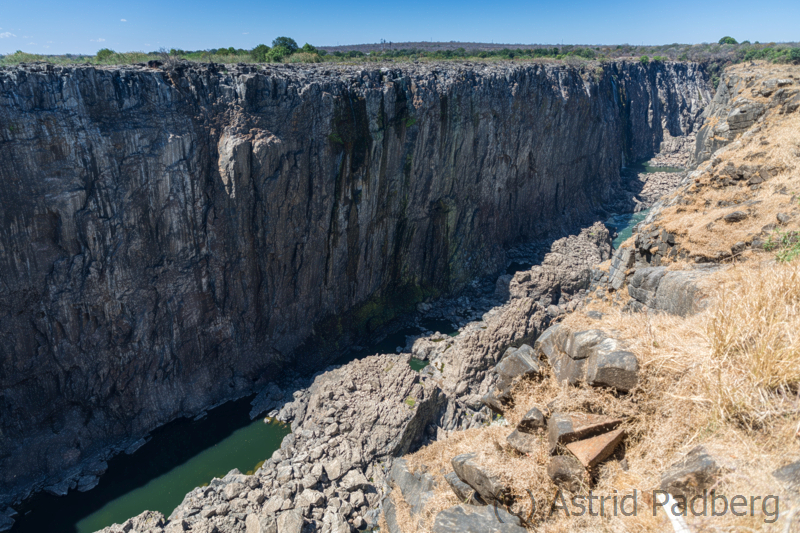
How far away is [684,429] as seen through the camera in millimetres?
6035

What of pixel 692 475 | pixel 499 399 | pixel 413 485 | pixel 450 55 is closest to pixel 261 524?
pixel 413 485

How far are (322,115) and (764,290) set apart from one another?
66.4 ft

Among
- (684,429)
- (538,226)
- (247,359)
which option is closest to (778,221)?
(684,429)

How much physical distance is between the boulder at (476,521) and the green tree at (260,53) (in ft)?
108

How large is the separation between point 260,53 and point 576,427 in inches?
1378

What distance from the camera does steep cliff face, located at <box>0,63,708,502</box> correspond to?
16.8m

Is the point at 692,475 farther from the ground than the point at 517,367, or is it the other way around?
the point at 692,475

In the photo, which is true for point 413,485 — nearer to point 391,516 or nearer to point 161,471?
point 391,516

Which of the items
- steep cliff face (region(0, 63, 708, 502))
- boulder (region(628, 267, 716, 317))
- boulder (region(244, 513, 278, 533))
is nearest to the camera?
boulder (region(628, 267, 716, 317))

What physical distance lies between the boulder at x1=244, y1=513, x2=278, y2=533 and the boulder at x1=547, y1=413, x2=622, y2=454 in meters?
10.5

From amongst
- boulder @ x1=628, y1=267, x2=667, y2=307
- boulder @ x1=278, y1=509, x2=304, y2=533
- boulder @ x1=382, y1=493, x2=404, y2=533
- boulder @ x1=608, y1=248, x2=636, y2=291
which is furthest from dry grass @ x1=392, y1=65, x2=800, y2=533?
boulder @ x1=278, y1=509, x2=304, y2=533

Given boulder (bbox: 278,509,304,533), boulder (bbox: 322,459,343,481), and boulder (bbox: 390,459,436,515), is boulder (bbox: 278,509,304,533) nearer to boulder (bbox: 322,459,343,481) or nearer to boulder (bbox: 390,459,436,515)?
boulder (bbox: 322,459,343,481)

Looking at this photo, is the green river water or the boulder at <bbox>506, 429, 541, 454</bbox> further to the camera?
the green river water

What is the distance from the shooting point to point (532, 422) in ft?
25.1
